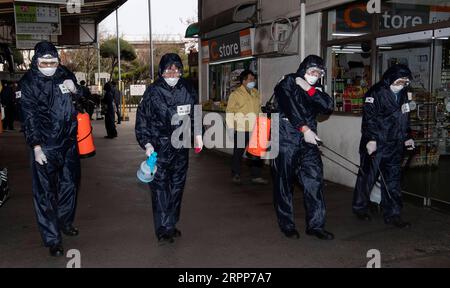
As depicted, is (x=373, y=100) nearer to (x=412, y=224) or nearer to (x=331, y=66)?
(x=412, y=224)

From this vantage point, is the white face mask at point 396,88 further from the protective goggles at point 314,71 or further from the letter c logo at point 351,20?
the letter c logo at point 351,20

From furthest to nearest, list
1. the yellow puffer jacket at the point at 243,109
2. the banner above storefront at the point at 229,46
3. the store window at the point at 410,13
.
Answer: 1. the banner above storefront at the point at 229,46
2. the yellow puffer jacket at the point at 243,109
3. the store window at the point at 410,13

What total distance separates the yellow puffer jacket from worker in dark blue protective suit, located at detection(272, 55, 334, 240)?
2.61 metres

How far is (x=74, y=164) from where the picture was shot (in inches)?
196

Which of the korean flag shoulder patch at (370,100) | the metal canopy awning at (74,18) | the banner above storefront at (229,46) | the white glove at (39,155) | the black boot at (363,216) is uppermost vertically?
the metal canopy awning at (74,18)

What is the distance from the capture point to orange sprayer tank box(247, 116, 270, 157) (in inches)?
210

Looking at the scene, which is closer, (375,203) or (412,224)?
(412,224)

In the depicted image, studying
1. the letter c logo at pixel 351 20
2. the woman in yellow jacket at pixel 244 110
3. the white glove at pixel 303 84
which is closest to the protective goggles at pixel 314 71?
the white glove at pixel 303 84

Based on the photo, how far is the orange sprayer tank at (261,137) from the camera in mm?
5340

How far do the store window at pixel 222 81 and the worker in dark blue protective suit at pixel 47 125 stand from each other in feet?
20.5

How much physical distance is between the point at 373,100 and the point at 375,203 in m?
1.33

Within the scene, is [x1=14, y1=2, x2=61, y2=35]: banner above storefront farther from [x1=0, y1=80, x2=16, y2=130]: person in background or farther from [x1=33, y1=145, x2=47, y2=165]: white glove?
[x1=33, y1=145, x2=47, y2=165]: white glove

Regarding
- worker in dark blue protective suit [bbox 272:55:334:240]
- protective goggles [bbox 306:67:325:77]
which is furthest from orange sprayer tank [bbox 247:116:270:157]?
protective goggles [bbox 306:67:325:77]
